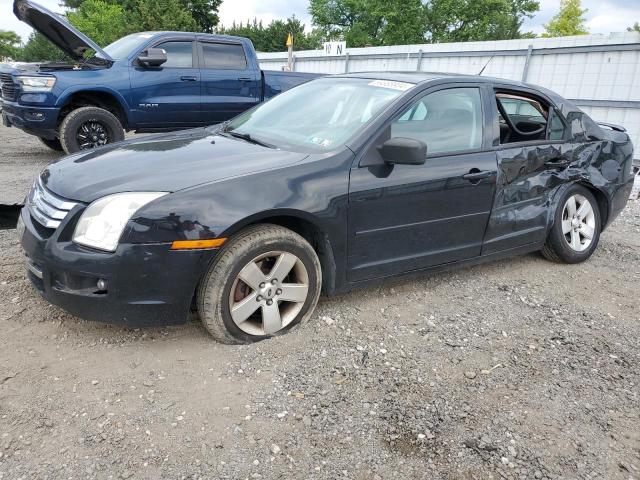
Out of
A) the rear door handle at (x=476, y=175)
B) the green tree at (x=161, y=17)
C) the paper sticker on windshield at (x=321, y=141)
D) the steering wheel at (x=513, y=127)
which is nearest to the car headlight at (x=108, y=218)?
the paper sticker on windshield at (x=321, y=141)

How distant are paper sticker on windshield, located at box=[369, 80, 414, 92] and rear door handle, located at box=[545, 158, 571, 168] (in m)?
1.42

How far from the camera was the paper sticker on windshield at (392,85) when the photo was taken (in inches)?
134

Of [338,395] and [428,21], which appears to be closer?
[338,395]

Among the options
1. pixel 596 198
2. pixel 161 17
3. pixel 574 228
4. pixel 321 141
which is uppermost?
pixel 161 17

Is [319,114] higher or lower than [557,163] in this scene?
higher

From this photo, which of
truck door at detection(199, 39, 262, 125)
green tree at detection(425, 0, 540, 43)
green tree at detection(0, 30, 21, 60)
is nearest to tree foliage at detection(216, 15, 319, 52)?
green tree at detection(425, 0, 540, 43)

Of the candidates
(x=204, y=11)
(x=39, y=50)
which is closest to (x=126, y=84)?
(x=204, y=11)

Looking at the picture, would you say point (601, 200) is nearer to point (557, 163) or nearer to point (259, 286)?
point (557, 163)

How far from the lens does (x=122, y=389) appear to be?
247 cm

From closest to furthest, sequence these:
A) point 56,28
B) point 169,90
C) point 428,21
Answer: point 56,28, point 169,90, point 428,21

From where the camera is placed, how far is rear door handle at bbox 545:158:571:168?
407cm

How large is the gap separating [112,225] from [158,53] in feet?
18.0

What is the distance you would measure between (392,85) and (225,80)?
17.5 feet

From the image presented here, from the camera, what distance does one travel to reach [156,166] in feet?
9.27
